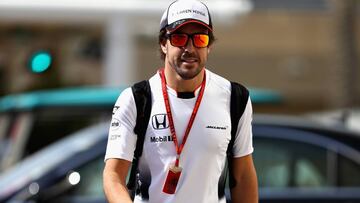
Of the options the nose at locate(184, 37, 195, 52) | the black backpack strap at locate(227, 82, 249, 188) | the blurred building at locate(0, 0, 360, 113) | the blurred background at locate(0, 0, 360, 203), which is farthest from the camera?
the blurred building at locate(0, 0, 360, 113)

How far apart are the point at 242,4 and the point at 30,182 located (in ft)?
59.3

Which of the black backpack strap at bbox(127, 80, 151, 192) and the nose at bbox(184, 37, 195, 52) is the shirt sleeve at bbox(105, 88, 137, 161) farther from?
the nose at bbox(184, 37, 195, 52)

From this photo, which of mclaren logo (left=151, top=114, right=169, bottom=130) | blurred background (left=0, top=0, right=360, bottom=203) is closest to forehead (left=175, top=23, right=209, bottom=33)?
mclaren logo (left=151, top=114, right=169, bottom=130)

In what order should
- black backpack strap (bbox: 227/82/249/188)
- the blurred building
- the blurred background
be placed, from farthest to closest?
the blurred building < the blurred background < black backpack strap (bbox: 227/82/249/188)

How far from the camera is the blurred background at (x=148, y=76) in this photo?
7.61 metres

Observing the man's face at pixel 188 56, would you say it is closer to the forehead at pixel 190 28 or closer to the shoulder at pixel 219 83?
the forehead at pixel 190 28

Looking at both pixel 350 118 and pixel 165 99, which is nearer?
pixel 165 99

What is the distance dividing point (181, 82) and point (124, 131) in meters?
0.31

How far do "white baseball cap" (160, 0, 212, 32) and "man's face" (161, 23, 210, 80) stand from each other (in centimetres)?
2

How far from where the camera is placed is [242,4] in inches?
989

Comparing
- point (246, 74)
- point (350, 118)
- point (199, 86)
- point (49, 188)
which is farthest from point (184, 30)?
point (246, 74)

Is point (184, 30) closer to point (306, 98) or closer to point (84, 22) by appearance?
point (84, 22)

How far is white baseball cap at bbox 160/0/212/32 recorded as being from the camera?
14.5 feet

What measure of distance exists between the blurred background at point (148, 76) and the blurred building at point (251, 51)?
0.03 meters
